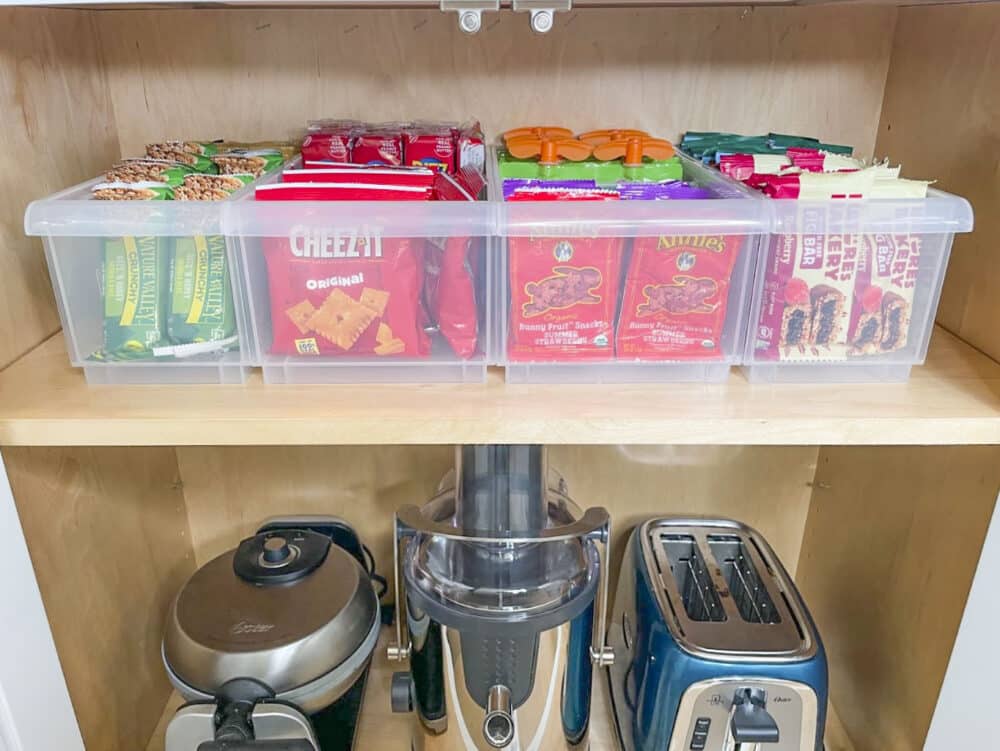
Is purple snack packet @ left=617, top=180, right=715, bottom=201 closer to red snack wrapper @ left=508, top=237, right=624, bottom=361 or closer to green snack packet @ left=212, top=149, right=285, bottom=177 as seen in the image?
red snack wrapper @ left=508, top=237, right=624, bottom=361

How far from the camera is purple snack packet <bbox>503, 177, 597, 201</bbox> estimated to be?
2.41ft

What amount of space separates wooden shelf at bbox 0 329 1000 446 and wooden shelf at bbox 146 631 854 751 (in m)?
0.54

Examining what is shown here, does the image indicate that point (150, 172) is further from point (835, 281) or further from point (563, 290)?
point (835, 281)

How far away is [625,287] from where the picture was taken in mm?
672

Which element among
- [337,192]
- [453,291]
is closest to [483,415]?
[453,291]

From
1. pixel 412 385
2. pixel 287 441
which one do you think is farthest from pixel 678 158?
pixel 287 441

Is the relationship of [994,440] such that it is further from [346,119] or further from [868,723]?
[346,119]

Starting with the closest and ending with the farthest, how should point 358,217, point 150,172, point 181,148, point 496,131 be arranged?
point 358,217, point 150,172, point 181,148, point 496,131

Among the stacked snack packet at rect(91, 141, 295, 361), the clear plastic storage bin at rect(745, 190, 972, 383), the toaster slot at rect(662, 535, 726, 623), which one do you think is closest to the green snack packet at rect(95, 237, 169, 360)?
the stacked snack packet at rect(91, 141, 295, 361)

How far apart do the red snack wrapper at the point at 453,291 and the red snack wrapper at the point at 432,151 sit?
17 cm

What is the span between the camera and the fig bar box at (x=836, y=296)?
656 mm

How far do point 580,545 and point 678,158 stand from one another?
0.43 metres

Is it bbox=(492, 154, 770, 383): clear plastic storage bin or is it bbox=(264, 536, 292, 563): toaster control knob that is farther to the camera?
bbox=(264, 536, 292, 563): toaster control knob

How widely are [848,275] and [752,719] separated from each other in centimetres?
45
